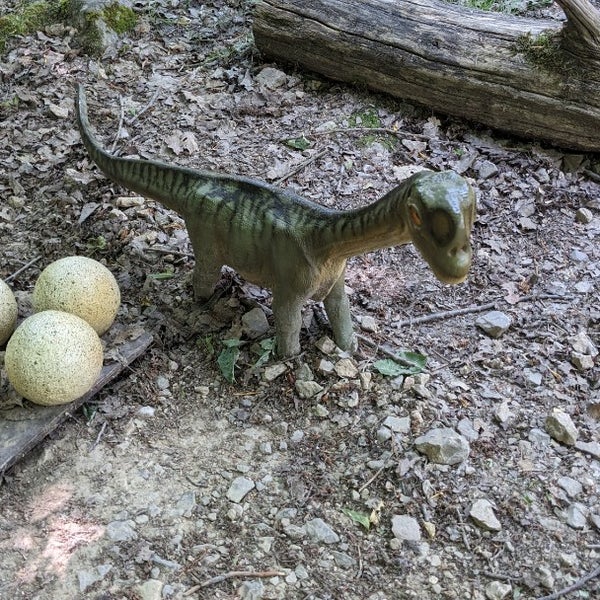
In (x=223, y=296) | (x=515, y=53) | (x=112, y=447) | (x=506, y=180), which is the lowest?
(x=112, y=447)

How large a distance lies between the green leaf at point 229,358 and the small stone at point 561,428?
4.97ft

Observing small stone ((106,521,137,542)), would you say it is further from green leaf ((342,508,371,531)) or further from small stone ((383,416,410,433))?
small stone ((383,416,410,433))

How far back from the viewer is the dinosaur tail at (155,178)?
3430mm

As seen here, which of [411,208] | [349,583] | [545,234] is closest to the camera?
[411,208]

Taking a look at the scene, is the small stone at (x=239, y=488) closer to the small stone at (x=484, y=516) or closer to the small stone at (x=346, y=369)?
the small stone at (x=346, y=369)

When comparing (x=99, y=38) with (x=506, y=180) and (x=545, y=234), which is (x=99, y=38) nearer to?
(x=506, y=180)

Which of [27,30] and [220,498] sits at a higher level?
[27,30]

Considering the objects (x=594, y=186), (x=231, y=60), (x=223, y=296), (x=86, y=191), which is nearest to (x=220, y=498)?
(x=223, y=296)

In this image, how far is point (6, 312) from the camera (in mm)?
3365

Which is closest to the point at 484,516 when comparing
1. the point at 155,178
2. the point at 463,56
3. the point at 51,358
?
the point at 51,358

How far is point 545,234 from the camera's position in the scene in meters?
4.40

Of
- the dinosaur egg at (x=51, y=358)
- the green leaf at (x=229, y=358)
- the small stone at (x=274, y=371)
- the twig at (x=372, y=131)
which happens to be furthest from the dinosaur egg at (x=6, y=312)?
the twig at (x=372, y=131)

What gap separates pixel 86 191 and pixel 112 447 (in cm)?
202

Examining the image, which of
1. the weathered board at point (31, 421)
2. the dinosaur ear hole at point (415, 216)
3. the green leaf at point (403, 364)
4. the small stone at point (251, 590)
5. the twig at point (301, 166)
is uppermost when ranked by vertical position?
the dinosaur ear hole at point (415, 216)
